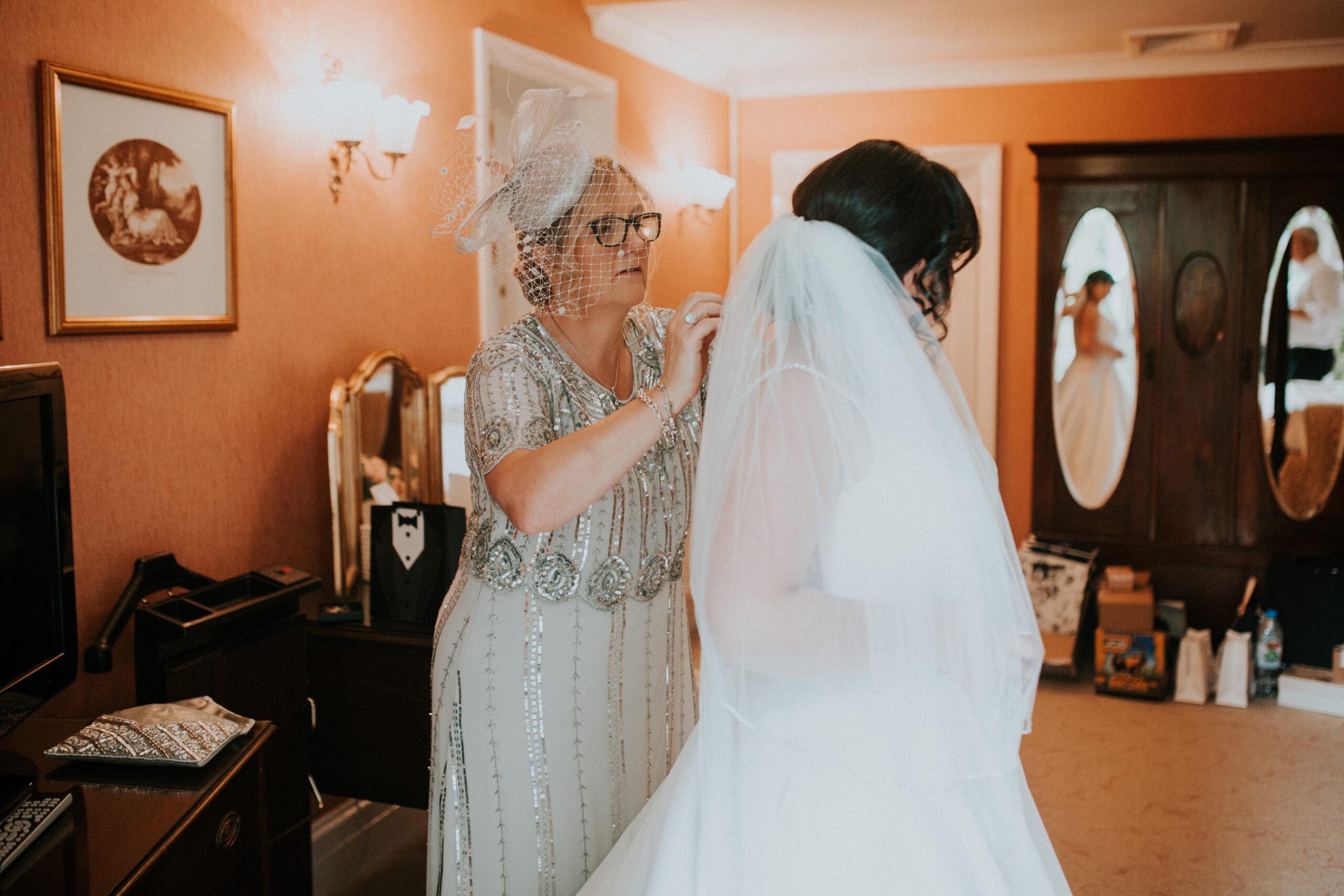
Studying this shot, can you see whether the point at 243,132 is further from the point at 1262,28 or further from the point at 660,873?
the point at 1262,28

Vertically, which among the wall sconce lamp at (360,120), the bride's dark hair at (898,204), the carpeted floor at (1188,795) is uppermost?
the wall sconce lamp at (360,120)

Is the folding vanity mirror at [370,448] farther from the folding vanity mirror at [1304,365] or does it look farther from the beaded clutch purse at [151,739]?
the folding vanity mirror at [1304,365]

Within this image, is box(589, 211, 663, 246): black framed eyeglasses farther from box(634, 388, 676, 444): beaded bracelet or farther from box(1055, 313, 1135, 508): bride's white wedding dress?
box(1055, 313, 1135, 508): bride's white wedding dress

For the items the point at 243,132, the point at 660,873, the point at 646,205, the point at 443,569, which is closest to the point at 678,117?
the point at 243,132

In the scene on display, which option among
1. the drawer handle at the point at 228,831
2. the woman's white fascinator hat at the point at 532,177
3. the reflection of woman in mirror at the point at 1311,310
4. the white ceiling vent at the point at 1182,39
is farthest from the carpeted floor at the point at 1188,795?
the white ceiling vent at the point at 1182,39

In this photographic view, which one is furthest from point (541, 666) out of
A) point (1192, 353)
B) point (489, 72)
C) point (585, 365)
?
point (1192, 353)

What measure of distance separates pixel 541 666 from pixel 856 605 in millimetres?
568

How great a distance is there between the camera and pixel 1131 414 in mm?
4379

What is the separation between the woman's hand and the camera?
1.33 metres

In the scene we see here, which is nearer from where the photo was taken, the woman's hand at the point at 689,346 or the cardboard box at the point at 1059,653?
the woman's hand at the point at 689,346

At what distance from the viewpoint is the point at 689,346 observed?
1.33m

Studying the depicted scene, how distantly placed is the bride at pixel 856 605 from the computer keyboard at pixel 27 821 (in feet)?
2.35

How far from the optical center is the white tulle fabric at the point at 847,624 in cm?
108

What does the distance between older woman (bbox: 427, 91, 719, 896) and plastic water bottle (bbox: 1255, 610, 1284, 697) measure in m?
3.34
